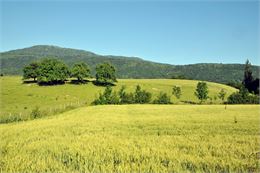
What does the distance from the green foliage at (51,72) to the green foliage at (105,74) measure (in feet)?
37.4

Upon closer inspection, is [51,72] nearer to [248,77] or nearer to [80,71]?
[80,71]

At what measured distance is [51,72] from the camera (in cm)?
11038

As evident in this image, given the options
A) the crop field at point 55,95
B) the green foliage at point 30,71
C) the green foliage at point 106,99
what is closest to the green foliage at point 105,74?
the crop field at point 55,95

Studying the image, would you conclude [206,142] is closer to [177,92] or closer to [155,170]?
[155,170]

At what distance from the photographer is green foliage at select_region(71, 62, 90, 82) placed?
379 feet

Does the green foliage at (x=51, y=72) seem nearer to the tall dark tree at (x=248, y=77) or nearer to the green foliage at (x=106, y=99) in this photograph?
the green foliage at (x=106, y=99)

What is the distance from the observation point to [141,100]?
262 feet

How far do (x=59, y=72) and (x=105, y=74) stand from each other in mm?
16332

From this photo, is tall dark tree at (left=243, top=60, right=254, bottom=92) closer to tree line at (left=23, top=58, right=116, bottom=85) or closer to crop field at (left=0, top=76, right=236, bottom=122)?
crop field at (left=0, top=76, right=236, bottom=122)

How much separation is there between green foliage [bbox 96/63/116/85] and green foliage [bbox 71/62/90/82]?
459 cm

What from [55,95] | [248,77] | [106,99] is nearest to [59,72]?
[55,95]

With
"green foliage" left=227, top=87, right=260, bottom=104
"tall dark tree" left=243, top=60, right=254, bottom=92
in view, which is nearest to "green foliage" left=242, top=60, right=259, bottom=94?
"tall dark tree" left=243, top=60, right=254, bottom=92

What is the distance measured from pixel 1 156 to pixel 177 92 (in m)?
85.1

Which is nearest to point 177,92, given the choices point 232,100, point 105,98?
point 232,100
